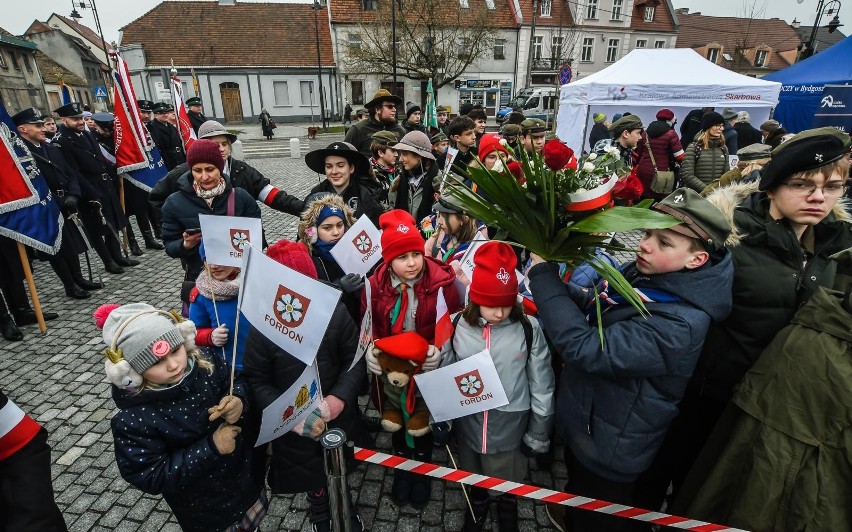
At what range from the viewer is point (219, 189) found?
11.2 ft

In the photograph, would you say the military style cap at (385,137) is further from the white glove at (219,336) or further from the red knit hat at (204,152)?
the white glove at (219,336)

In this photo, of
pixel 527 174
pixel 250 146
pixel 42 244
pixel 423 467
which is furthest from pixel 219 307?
pixel 250 146

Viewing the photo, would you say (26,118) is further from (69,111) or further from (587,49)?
(587,49)

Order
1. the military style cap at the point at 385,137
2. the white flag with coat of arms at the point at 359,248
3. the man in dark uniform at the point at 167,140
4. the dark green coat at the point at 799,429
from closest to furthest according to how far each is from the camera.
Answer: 1. the dark green coat at the point at 799,429
2. the white flag with coat of arms at the point at 359,248
3. the military style cap at the point at 385,137
4. the man in dark uniform at the point at 167,140

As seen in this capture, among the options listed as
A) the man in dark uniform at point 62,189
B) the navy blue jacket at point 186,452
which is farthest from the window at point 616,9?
the navy blue jacket at point 186,452

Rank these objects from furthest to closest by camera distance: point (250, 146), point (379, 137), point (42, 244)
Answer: point (250, 146)
point (379, 137)
point (42, 244)

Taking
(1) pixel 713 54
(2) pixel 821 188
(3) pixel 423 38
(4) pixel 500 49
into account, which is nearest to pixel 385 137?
(2) pixel 821 188

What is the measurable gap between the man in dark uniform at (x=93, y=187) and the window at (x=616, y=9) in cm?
4146

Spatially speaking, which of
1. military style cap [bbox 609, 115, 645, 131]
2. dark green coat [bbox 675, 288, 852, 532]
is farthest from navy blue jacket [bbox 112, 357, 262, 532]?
military style cap [bbox 609, 115, 645, 131]

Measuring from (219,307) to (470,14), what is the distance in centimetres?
3576

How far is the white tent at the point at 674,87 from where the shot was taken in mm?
10328

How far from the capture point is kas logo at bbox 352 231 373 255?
3.02 m

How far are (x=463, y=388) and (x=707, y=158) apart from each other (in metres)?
5.77

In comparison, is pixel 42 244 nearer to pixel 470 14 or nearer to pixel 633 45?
pixel 470 14
